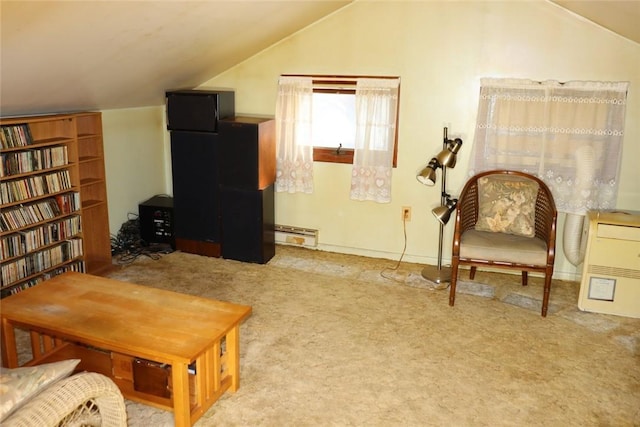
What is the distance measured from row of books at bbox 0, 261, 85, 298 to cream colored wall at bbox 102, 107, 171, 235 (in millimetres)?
617

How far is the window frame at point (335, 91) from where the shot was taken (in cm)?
430

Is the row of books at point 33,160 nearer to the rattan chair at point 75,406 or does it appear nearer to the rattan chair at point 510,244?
the rattan chair at point 75,406

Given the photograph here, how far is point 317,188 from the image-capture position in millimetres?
4617

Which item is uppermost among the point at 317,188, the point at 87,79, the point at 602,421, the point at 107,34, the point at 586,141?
the point at 107,34

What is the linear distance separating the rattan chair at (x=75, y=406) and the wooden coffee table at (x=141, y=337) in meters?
0.34

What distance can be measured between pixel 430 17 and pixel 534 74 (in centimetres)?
88

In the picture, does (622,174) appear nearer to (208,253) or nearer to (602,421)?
(602,421)

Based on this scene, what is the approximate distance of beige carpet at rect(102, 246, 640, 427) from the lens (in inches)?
98.3

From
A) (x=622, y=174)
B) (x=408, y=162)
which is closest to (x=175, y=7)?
(x=408, y=162)

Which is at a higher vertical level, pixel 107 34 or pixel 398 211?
pixel 107 34

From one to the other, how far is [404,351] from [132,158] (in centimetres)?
292

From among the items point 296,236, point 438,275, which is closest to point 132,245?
point 296,236

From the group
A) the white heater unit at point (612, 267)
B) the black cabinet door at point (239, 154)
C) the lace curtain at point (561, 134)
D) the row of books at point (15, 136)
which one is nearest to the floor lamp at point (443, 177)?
the lace curtain at point (561, 134)

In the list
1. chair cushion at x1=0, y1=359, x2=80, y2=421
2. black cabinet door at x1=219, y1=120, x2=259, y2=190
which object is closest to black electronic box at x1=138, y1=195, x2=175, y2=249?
black cabinet door at x1=219, y1=120, x2=259, y2=190
